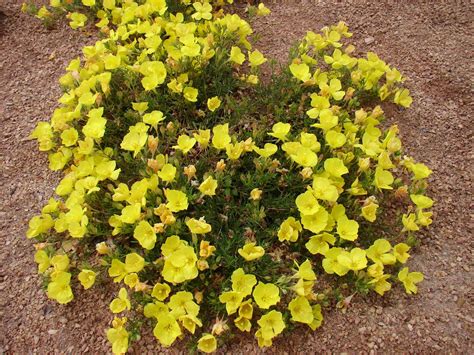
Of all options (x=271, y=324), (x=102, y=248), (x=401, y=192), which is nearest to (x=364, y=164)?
(x=401, y=192)

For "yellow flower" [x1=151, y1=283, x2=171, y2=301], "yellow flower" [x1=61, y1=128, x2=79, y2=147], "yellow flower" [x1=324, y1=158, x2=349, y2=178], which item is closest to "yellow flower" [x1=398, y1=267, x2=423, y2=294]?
"yellow flower" [x1=324, y1=158, x2=349, y2=178]

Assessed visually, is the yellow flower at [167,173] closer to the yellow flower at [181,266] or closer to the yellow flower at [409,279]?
the yellow flower at [181,266]

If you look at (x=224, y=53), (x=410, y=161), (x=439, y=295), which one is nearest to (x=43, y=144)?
(x=224, y=53)

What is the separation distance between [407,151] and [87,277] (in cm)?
210

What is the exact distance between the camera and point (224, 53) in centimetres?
311

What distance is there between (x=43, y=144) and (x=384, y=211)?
214 cm

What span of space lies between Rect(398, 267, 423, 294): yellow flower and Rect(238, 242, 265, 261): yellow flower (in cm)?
74

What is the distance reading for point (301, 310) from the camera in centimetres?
220

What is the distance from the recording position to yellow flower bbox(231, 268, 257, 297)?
2160 millimetres

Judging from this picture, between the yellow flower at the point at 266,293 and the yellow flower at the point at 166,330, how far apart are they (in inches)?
15.4

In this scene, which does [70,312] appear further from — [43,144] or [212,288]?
[43,144]

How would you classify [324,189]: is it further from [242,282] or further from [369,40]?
[369,40]

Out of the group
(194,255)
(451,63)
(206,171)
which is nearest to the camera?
(194,255)

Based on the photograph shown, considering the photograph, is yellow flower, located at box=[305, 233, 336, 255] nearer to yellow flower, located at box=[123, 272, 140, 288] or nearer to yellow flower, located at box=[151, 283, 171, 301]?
yellow flower, located at box=[151, 283, 171, 301]
